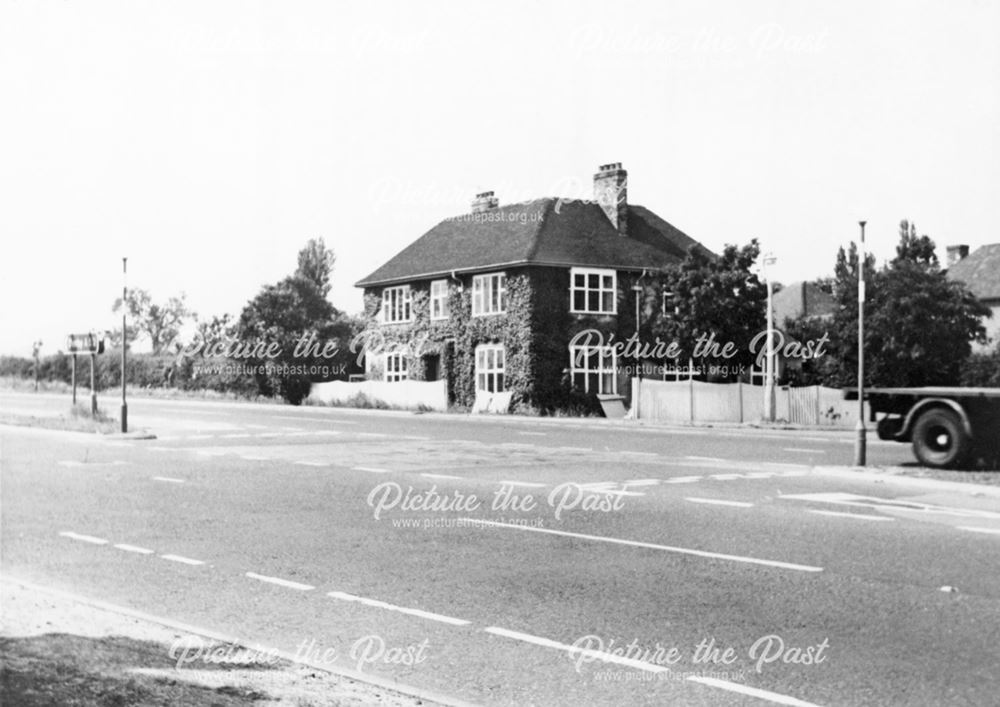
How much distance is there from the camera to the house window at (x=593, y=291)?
150 ft

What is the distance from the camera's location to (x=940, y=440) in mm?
18438

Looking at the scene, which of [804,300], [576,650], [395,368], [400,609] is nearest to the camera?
[576,650]

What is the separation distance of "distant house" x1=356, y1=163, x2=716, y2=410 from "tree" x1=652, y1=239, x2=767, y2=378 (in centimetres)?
554

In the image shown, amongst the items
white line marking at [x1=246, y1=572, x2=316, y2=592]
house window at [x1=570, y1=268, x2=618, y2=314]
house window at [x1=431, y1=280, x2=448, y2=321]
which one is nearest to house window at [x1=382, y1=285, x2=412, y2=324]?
house window at [x1=431, y1=280, x2=448, y2=321]

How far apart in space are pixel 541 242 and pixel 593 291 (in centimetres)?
312

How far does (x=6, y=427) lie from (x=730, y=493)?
77.9ft

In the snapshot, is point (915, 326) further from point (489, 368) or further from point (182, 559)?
point (182, 559)

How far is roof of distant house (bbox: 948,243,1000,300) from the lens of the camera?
210 feet

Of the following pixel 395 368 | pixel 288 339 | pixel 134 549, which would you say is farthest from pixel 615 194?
pixel 134 549

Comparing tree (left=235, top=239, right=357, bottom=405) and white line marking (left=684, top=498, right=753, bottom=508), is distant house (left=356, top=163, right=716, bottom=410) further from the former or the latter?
white line marking (left=684, top=498, right=753, bottom=508)

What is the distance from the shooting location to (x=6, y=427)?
3091cm

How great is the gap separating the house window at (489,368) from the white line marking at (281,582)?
36.3 m

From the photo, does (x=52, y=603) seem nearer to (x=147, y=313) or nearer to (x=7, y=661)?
(x=7, y=661)

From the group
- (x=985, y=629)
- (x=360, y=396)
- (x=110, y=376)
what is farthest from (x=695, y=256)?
(x=110, y=376)
